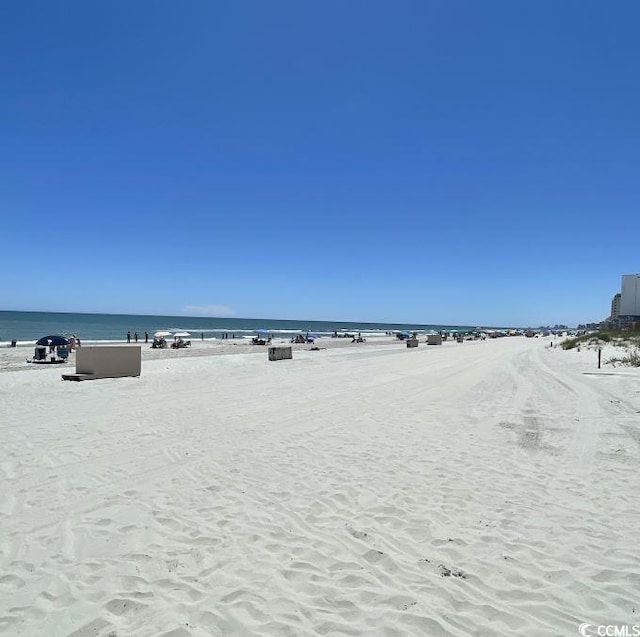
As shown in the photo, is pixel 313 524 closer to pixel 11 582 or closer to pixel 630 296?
pixel 11 582

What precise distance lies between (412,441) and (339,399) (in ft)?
13.8

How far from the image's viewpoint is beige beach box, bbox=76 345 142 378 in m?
14.9

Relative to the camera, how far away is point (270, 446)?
6961 millimetres

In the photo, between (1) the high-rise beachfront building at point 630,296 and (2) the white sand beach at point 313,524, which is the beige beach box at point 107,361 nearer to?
(2) the white sand beach at point 313,524

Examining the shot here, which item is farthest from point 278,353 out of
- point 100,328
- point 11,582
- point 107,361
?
point 100,328

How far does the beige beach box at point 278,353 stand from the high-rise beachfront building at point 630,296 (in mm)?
68217

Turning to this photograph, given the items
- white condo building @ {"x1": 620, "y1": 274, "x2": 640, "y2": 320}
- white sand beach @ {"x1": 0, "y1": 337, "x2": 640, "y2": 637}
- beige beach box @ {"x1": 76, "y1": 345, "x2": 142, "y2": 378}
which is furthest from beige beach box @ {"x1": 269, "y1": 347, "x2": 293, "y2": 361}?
white condo building @ {"x1": 620, "y1": 274, "x2": 640, "y2": 320}

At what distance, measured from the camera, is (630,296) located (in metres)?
73.5

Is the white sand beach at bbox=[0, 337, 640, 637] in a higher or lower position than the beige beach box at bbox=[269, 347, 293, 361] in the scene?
lower

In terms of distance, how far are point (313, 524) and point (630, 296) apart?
85.6 m

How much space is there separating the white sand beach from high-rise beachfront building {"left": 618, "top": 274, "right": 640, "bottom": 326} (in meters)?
77.6

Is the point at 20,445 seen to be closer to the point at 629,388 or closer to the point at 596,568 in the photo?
the point at 596,568

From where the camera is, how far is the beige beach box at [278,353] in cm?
2428

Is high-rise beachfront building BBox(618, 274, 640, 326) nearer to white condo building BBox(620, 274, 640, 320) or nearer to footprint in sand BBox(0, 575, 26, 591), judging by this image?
white condo building BBox(620, 274, 640, 320)
